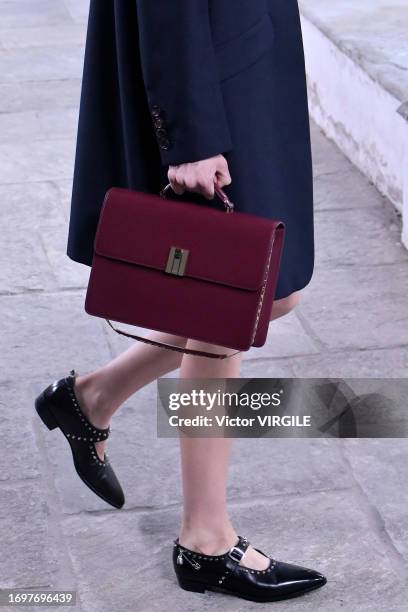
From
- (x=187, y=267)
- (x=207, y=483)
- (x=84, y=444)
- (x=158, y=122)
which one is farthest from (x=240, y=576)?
(x=158, y=122)

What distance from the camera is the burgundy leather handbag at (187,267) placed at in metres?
2.08

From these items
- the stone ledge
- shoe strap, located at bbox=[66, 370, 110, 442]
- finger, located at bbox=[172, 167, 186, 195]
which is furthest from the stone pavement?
finger, located at bbox=[172, 167, 186, 195]

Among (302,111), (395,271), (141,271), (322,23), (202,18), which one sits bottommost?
(395,271)

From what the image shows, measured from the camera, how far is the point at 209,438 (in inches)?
90.7

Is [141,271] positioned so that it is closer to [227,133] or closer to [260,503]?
[227,133]

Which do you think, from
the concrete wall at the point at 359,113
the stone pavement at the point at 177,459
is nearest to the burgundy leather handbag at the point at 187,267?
the stone pavement at the point at 177,459

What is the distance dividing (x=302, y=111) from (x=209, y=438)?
2.09 feet

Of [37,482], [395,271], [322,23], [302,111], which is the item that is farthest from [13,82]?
[302,111]

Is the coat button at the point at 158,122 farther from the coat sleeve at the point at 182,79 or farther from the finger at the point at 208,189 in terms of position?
the finger at the point at 208,189

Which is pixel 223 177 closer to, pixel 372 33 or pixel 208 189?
pixel 208 189

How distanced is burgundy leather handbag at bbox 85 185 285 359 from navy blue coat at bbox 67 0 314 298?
0.25 ft

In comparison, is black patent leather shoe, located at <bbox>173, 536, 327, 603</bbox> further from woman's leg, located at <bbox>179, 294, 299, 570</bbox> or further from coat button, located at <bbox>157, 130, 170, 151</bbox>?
coat button, located at <bbox>157, 130, 170, 151</bbox>

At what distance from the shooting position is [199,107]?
199cm

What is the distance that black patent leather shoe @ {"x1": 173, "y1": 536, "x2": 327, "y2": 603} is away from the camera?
2.35 m
